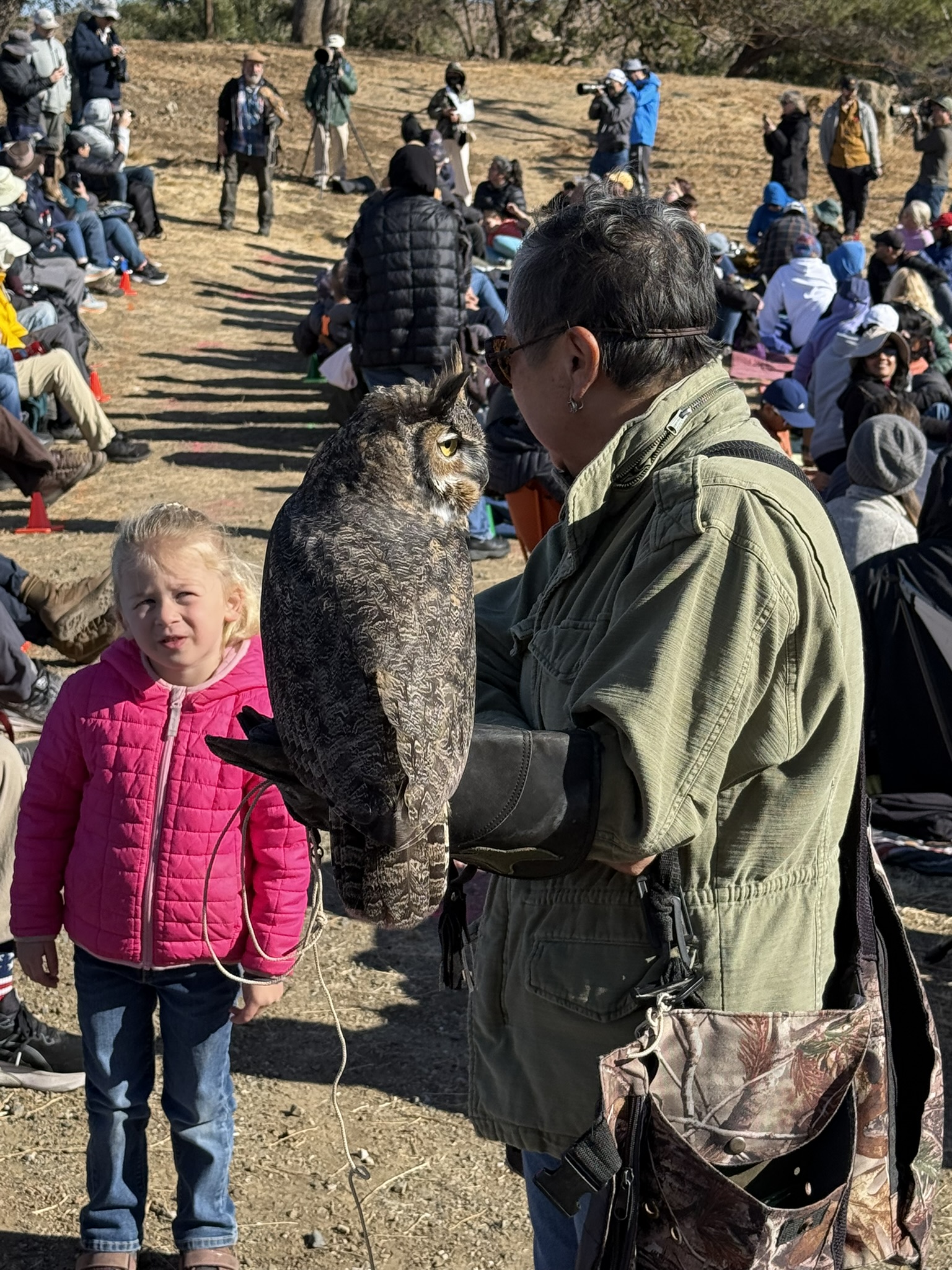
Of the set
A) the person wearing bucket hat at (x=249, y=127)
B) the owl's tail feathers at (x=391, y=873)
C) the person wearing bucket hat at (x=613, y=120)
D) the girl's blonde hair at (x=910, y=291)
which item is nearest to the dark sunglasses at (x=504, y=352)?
the owl's tail feathers at (x=391, y=873)

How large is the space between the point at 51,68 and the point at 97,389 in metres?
6.19

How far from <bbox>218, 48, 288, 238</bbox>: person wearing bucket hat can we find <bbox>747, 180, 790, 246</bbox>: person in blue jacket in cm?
639

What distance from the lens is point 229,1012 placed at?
9.57ft

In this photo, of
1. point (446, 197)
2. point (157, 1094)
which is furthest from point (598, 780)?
point (446, 197)

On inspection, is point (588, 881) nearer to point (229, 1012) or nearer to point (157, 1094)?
point (229, 1012)

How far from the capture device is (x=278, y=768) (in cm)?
161

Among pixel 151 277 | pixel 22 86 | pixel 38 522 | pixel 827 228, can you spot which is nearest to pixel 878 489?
pixel 38 522

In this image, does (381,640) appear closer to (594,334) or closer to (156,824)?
(594,334)

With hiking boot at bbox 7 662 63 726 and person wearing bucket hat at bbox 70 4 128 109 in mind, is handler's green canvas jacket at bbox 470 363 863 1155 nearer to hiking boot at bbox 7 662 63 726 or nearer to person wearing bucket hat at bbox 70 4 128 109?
hiking boot at bbox 7 662 63 726

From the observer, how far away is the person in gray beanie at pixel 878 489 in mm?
5242

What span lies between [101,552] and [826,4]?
25980 mm

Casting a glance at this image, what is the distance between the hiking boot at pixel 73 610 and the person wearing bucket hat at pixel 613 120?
1291cm

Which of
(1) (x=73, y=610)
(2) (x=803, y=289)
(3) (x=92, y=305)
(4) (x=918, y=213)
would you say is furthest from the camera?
(3) (x=92, y=305)

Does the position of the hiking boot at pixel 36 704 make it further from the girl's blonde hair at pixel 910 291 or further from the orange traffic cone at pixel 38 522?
the girl's blonde hair at pixel 910 291
